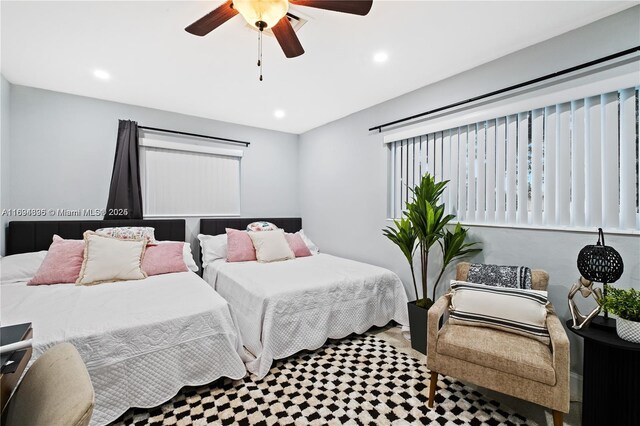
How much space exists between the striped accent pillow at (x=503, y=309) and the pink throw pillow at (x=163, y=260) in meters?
2.50

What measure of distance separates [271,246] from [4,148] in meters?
2.74

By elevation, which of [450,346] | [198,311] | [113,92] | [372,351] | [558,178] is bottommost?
[372,351]

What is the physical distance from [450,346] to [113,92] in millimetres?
3917

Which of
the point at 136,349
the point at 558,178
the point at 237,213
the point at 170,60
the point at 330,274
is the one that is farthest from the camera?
the point at 237,213

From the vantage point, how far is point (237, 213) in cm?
422

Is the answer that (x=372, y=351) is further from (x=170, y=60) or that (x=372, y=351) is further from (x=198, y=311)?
(x=170, y=60)

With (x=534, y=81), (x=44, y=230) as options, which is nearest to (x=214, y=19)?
(x=534, y=81)

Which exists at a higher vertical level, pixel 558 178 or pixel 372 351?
pixel 558 178

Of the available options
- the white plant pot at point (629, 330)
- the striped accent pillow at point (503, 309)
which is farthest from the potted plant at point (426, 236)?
the white plant pot at point (629, 330)

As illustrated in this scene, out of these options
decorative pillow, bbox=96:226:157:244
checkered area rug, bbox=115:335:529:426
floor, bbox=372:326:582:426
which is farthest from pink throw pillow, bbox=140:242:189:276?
floor, bbox=372:326:582:426

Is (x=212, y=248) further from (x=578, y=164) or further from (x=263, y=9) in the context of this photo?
(x=578, y=164)

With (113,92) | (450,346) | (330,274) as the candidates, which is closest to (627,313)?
(450,346)

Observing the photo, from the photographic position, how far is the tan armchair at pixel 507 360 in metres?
1.49

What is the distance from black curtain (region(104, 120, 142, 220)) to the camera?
130 inches
